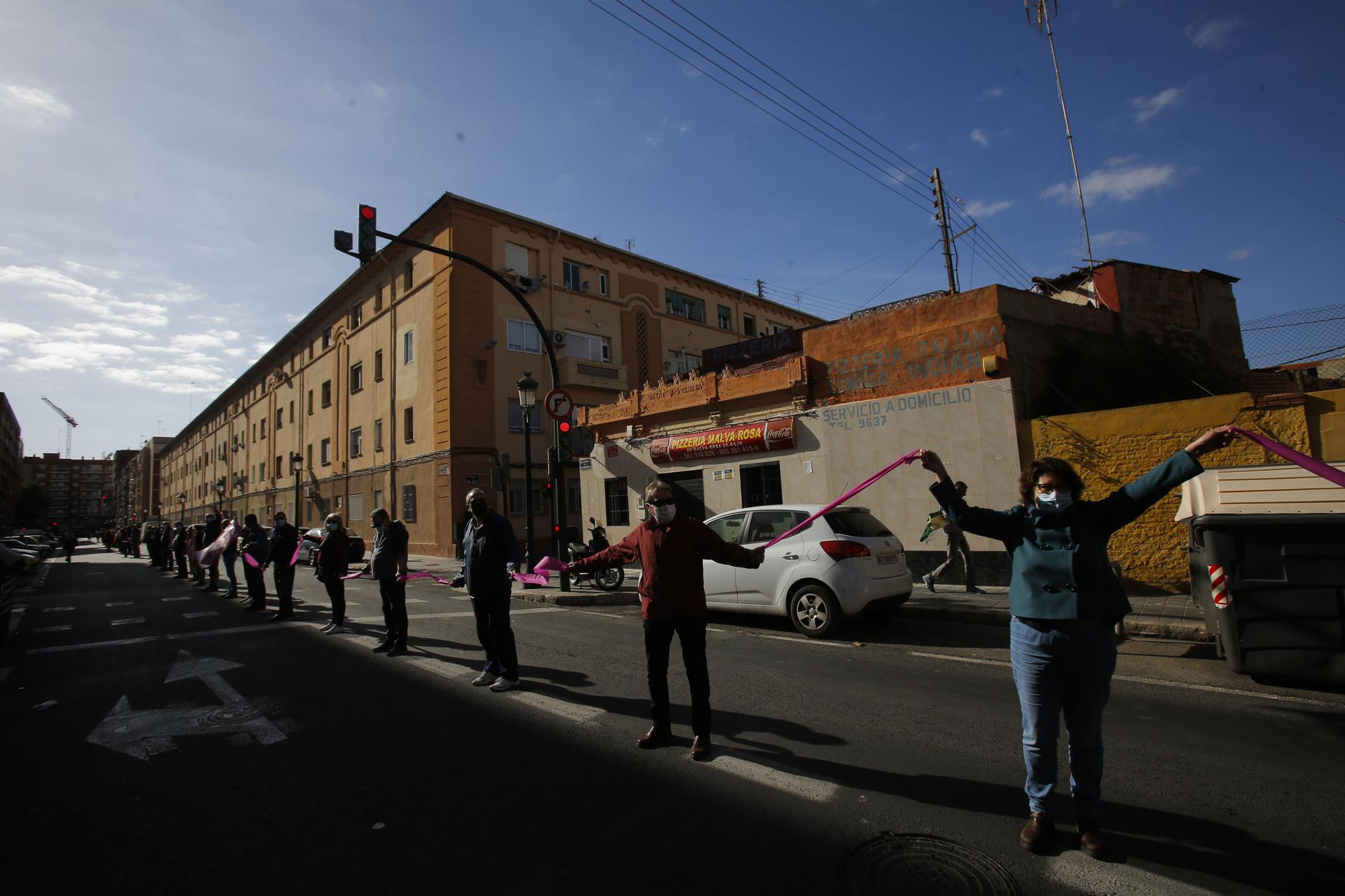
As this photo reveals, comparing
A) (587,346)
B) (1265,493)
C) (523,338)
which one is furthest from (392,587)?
(587,346)

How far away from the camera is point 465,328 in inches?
1021

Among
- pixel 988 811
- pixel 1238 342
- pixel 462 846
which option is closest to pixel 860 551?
pixel 988 811

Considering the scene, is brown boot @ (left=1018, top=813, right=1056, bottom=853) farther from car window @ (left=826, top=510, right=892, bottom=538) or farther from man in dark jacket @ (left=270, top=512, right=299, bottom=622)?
man in dark jacket @ (left=270, top=512, right=299, bottom=622)

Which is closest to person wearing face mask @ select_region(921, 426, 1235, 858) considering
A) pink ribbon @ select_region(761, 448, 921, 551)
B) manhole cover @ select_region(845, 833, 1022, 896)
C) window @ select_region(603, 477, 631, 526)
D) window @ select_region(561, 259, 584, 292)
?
manhole cover @ select_region(845, 833, 1022, 896)

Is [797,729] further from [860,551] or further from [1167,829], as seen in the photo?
[860,551]

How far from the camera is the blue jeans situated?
2885mm

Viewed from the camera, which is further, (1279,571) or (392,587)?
(392,587)

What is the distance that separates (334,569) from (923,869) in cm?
838

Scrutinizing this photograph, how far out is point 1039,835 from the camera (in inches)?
114

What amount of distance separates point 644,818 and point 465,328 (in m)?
25.0

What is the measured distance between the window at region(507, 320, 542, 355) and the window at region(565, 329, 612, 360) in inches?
54.8

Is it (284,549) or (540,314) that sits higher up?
(540,314)

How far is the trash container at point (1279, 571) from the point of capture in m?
5.11

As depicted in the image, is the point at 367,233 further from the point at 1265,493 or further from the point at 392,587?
the point at 1265,493
